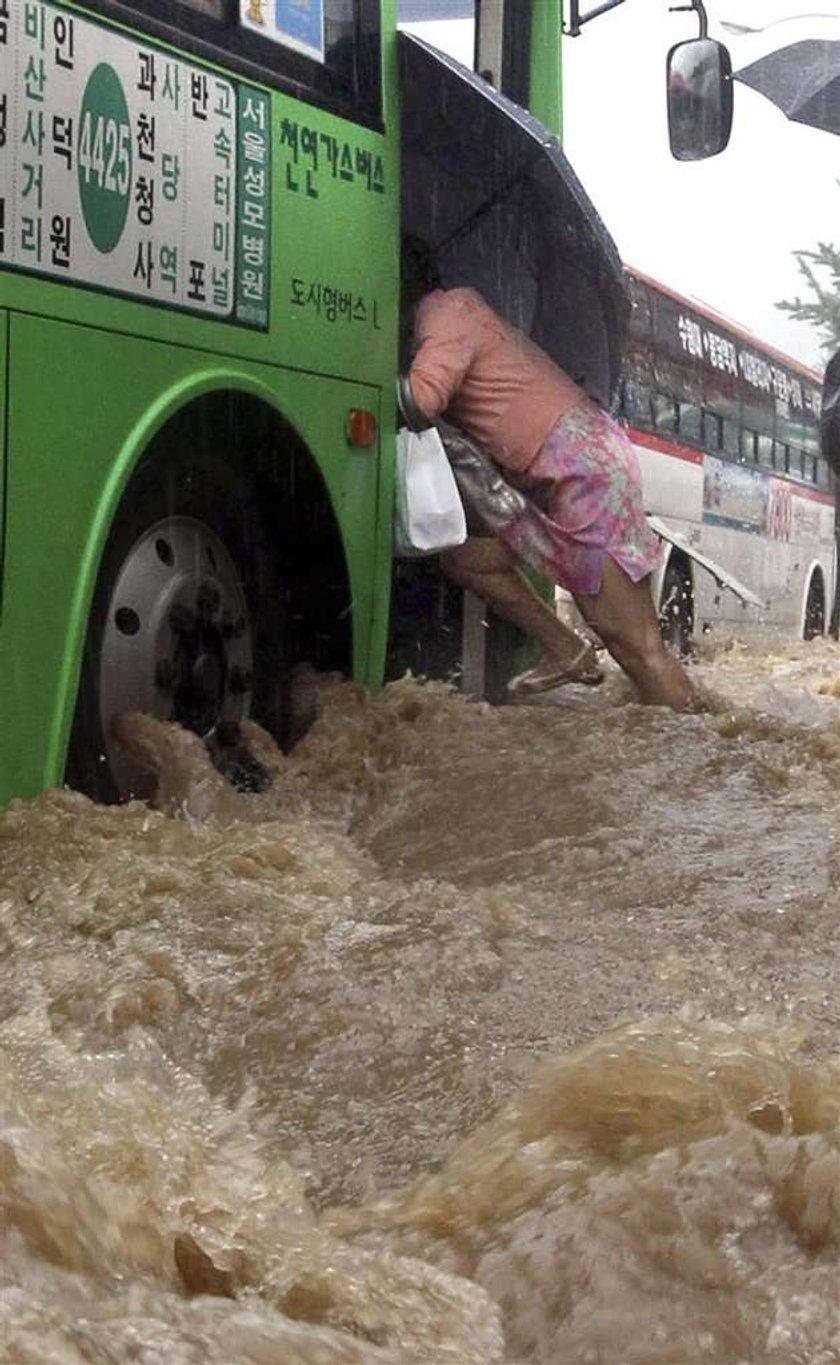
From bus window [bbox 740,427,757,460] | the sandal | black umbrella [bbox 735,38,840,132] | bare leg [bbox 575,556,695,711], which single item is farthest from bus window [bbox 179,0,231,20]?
bus window [bbox 740,427,757,460]

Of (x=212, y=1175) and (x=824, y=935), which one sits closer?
(x=212, y=1175)

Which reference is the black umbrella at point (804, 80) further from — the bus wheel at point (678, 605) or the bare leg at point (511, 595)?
the bus wheel at point (678, 605)

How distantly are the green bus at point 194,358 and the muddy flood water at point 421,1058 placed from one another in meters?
0.23

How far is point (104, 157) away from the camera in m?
4.48

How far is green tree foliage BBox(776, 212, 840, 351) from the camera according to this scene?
71.1 ft

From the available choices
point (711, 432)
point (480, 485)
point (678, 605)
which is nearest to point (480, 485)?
point (480, 485)

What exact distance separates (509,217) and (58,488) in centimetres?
255

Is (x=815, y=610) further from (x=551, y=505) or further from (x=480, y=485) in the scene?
(x=480, y=485)

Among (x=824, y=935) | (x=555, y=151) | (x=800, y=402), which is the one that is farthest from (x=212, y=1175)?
(x=800, y=402)

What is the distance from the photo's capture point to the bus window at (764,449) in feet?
61.7

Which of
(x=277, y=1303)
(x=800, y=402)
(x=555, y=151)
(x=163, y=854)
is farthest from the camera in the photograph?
(x=800, y=402)

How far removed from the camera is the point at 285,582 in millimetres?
5656

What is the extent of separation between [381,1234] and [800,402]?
59.3 feet

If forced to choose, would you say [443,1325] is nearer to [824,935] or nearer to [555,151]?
[824,935]
